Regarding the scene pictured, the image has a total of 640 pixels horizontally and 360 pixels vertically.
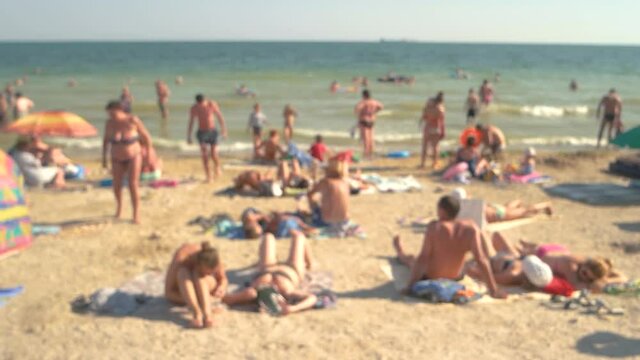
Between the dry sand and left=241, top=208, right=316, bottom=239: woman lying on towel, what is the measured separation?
18cm

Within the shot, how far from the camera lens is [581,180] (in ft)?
36.0

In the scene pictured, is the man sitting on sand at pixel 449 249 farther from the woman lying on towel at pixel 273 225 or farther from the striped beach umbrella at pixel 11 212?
the striped beach umbrella at pixel 11 212

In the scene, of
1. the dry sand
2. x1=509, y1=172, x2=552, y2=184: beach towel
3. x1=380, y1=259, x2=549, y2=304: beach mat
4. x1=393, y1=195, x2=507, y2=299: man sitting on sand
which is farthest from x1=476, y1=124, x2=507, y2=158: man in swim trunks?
x1=393, y1=195, x2=507, y2=299: man sitting on sand

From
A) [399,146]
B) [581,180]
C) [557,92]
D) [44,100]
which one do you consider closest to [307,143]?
[399,146]

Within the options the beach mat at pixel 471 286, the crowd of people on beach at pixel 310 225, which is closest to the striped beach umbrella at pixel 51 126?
the crowd of people on beach at pixel 310 225

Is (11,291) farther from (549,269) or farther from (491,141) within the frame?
(491,141)

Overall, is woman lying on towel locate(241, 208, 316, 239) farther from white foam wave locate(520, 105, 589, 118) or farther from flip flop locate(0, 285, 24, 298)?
white foam wave locate(520, 105, 589, 118)

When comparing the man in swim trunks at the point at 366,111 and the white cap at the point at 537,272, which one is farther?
the man in swim trunks at the point at 366,111

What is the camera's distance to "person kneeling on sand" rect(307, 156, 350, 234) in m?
7.26

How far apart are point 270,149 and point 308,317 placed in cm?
762

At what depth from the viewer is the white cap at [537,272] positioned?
18.7ft

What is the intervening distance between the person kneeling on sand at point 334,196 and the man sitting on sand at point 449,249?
71.7 inches

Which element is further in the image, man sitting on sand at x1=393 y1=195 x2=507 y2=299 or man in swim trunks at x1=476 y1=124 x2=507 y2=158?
man in swim trunks at x1=476 y1=124 x2=507 y2=158

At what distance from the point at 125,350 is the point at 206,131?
6042 millimetres
